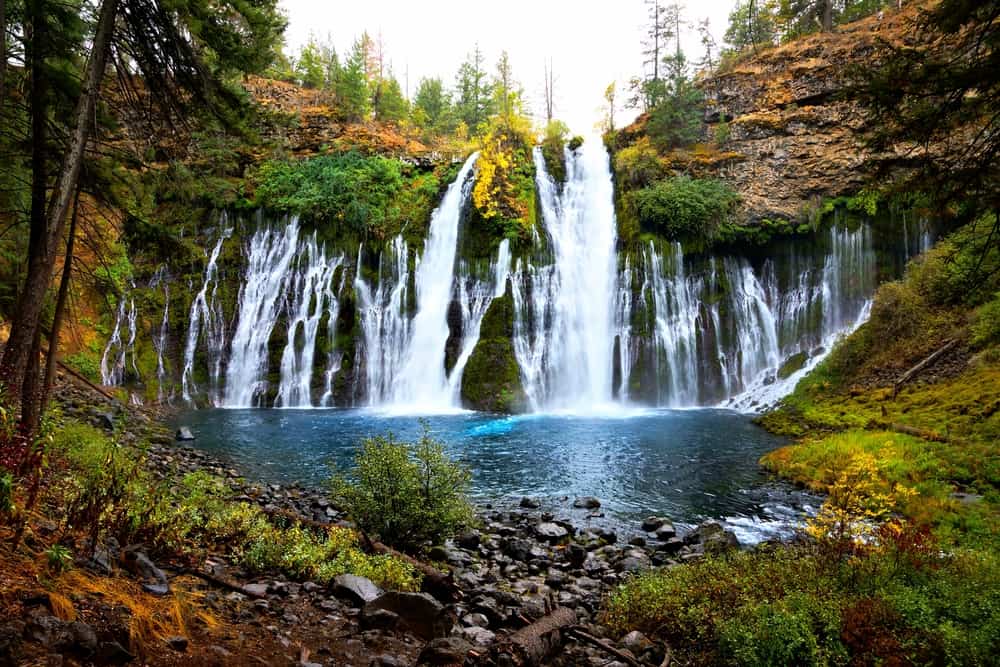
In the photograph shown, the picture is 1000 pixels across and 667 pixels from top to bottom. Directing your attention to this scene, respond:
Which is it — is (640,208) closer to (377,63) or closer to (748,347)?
(748,347)

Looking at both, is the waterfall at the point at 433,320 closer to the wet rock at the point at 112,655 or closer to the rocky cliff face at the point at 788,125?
the rocky cliff face at the point at 788,125

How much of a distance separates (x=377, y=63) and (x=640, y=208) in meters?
39.1

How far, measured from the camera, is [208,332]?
2761 centimetres

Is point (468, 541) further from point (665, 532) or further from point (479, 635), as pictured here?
point (479, 635)

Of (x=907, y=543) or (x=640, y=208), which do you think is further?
(x=640, y=208)

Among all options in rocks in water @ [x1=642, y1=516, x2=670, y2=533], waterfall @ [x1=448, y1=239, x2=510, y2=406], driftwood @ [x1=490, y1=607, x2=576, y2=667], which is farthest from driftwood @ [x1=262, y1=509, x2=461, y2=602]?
waterfall @ [x1=448, y1=239, x2=510, y2=406]

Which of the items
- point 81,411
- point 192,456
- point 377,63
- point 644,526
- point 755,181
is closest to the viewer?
point 644,526

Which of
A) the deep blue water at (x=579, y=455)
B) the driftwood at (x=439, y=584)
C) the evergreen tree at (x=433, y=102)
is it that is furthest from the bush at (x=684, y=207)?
the evergreen tree at (x=433, y=102)

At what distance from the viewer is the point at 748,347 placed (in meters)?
25.4

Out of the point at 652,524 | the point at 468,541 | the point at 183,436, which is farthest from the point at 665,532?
the point at 183,436

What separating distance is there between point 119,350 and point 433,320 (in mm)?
15180

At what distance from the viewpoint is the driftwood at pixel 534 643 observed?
12.8 feet

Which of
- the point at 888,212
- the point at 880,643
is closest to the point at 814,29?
the point at 888,212

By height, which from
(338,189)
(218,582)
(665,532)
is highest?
(338,189)
